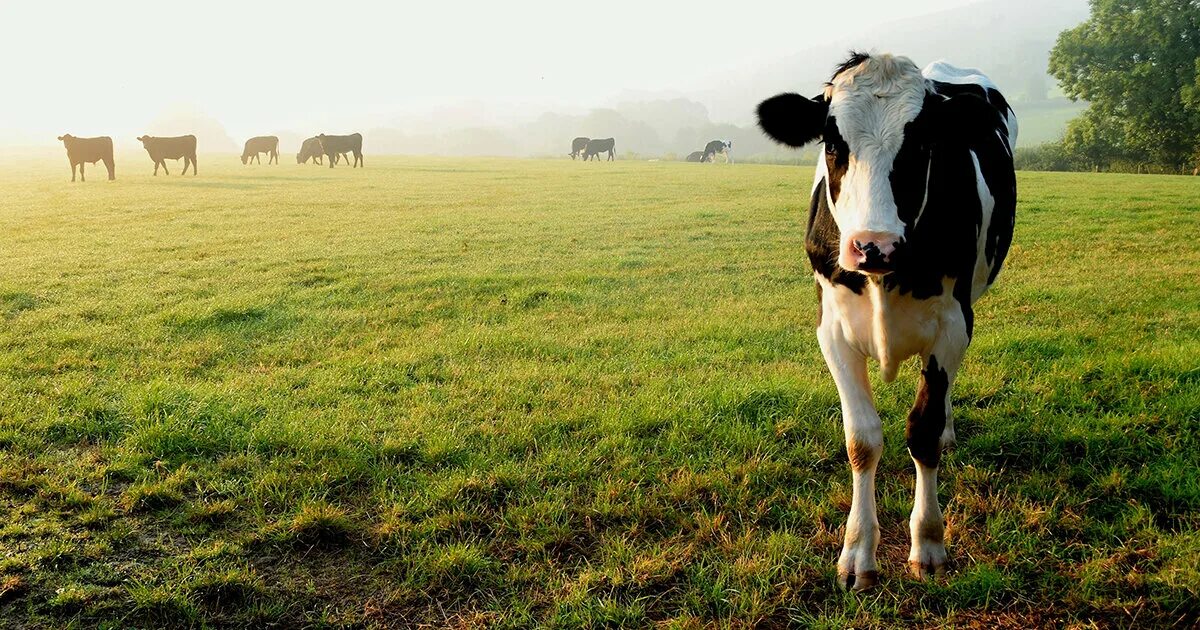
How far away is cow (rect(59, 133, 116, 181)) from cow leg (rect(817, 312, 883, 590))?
100 feet

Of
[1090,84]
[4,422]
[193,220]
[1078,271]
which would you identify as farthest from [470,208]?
[1090,84]

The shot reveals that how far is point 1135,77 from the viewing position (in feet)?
125

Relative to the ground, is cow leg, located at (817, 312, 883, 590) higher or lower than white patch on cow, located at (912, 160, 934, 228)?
lower

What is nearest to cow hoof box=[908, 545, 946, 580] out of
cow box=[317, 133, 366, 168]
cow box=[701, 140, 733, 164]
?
cow box=[317, 133, 366, 168]

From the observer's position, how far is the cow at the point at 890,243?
3.13 metres

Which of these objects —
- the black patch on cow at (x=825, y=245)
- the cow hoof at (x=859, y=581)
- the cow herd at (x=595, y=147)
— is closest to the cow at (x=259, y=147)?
the cow herd at (x=595, y=147)

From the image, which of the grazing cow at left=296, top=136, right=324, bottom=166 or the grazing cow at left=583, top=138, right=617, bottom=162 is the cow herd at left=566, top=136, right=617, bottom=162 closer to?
the grazing cow at left=583, top=138, right=617, bottom=162

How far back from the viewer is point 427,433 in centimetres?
482

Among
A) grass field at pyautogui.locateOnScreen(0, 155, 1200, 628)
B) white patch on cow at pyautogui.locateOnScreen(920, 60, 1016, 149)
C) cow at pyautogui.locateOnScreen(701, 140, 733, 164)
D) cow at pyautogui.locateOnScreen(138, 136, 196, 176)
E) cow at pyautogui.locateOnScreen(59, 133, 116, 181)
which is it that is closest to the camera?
grass field at pyautogui.locateOnScreen(0, 155, 1200, 628)

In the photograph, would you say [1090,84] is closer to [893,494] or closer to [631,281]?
[631,281]

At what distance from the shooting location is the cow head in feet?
9.70

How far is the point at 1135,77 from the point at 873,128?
4409 cm

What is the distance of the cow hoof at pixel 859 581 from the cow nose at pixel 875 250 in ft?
4.36

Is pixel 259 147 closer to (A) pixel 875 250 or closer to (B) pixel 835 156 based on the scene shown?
(B) pixel 835 156
